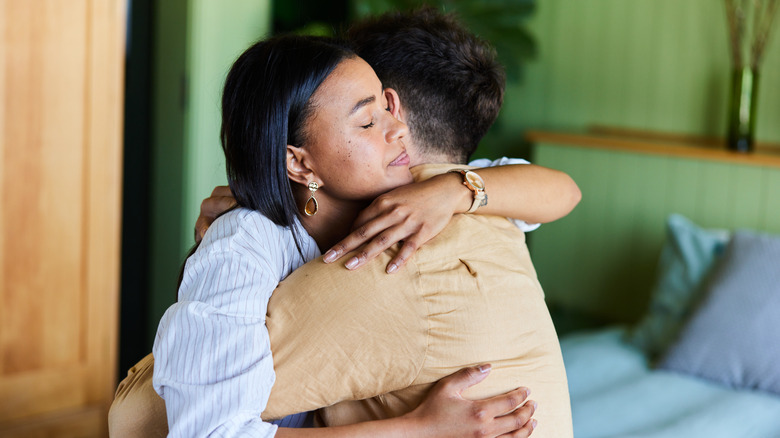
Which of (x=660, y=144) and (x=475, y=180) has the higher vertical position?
(x=475, y=180)

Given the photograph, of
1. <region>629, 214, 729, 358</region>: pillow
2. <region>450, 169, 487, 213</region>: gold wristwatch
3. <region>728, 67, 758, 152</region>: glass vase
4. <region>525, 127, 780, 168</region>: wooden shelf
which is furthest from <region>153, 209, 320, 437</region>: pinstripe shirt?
<region>728, 67, 758, 152</region>: glass vase

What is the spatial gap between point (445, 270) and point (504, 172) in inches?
14.3

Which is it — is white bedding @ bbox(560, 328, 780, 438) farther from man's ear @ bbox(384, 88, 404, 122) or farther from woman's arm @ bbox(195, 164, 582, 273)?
man's ear @ bbox(384, 88, 404, 122)

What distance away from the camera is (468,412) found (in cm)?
99

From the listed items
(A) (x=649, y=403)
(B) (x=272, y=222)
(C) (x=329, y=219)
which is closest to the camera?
(B) (x=272, y=222)

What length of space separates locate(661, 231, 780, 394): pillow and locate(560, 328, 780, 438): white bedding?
5 centimetres

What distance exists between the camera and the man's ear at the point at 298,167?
112cm

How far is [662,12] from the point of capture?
10.5 ft

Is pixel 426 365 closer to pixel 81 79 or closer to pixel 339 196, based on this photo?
pixel 339 196

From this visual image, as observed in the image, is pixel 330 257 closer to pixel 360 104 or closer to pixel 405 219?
pixel 405 219

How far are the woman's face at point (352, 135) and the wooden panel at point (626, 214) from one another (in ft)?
6.72

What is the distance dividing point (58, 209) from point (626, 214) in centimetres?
211

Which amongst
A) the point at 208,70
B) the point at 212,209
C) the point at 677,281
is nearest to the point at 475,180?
the point at 212,209

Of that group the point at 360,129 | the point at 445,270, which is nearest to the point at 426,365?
the point at 445,270
